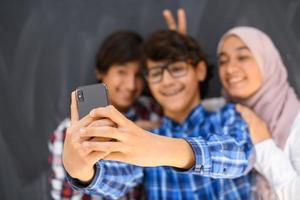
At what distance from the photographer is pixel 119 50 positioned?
1323 millimetres

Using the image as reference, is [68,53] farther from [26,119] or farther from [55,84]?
[26,119]

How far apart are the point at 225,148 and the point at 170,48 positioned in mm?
356

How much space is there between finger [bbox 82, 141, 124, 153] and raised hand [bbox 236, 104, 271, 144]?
500 mm

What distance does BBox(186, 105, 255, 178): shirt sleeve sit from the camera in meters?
0.91

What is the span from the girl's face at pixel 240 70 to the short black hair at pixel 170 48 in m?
0.09

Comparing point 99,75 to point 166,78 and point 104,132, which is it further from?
point 104,132

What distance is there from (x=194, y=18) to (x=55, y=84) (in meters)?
0.51

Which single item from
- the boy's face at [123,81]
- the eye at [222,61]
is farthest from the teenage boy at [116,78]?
the eye at [222,61]

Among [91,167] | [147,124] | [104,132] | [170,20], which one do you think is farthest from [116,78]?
[104,132]

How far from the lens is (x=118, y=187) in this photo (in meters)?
1.10

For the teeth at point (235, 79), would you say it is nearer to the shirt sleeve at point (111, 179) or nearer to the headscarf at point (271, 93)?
the headscarf at point (271, 93)

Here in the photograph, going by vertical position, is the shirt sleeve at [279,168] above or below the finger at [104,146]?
below

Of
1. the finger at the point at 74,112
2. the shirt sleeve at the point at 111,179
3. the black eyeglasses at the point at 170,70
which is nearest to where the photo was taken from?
the finger at the point at 74,112

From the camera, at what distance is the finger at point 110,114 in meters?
0.77
